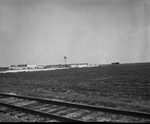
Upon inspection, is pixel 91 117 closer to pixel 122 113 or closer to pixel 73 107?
pixel 122 113

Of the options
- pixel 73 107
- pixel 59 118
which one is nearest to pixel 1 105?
pixel 73 107

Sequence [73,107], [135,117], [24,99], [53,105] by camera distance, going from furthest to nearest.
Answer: [24,99], [53,105], [73,107], [135,117]

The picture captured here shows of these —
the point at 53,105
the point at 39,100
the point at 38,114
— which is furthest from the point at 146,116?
the point at 39,100

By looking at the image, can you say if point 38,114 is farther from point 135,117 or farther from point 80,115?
point 135,117

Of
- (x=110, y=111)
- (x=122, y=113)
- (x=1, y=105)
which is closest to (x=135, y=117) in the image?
(x=122, y=113)

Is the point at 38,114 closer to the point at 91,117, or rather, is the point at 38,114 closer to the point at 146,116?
→ the point at 91,117

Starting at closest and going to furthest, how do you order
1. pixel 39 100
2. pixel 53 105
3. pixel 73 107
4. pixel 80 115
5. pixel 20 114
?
pixel 80 115, pixel 20 114, pixel 73 107, pixel 53 105, pixel 39 100

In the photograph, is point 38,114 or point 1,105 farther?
point 1,105

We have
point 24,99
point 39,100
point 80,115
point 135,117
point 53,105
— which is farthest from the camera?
point 24,99

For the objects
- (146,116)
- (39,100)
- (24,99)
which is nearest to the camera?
(146,116)

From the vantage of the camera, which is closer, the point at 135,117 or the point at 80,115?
the point at 135,117
